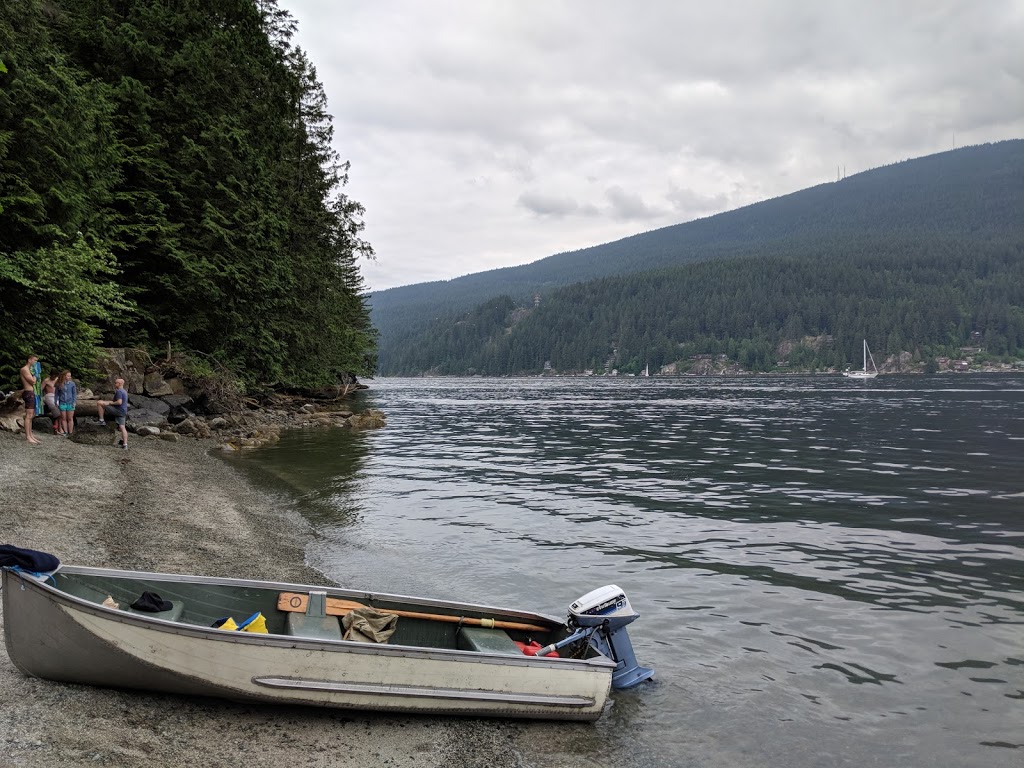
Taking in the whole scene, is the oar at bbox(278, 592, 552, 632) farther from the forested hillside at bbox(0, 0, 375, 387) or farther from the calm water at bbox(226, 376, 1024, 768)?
the forested hillside at bbox(0, 0, 375, 387)

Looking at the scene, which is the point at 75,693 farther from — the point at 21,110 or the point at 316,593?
→ the point at 21,110

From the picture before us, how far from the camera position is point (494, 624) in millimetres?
8492

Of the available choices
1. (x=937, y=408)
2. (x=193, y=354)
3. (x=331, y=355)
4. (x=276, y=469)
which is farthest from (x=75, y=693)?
(x=937, y=408)

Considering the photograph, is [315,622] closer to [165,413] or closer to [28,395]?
[28,395]

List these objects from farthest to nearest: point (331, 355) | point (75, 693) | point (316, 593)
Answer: point (331, 355), point (316, 593), point (75, 693)

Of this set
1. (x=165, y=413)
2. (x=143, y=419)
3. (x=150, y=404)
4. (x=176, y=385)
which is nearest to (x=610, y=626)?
(x=143, y=419)

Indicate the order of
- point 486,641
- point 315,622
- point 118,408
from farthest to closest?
1. point 118,408
2. point 486,641
3. point 315,622

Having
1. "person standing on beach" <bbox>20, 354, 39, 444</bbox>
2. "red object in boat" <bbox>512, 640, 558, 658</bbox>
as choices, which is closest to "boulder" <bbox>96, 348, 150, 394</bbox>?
"person standing on beach" <bbox>20, 354, 39, 444</bbox>

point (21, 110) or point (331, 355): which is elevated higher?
point (21, 110)

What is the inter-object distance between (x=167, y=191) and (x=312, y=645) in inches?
1135

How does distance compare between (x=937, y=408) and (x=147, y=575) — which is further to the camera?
(x=937, y=408)

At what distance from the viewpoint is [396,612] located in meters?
8.34

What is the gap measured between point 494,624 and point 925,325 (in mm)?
213534

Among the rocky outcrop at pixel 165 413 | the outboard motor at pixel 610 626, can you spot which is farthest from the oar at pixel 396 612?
the rocky outcrop at pixel 165 413
